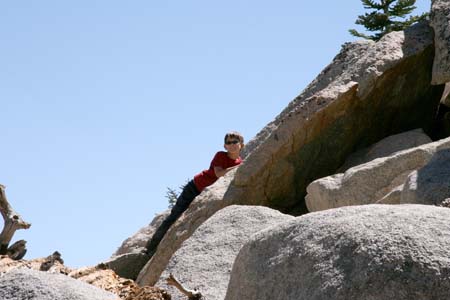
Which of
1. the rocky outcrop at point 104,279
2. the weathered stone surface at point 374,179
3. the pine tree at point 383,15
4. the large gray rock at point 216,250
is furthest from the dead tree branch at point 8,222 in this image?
the pine tree at point 383,15

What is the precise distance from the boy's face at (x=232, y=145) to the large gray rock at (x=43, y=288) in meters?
8.34

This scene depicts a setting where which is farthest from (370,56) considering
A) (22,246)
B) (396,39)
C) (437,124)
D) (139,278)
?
(22,246)

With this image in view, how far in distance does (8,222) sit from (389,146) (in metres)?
5.53

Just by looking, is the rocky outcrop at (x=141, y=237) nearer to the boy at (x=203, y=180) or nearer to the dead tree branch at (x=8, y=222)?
the boy at (x=203, y=180)

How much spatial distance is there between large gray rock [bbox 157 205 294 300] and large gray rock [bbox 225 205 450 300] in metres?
2.40

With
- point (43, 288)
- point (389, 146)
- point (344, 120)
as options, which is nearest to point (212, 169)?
point (344, 120)

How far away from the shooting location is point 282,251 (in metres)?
5.90

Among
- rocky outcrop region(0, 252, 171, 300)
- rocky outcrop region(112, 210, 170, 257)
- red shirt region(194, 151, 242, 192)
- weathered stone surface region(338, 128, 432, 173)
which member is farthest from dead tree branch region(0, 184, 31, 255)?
weathered stone surface region(338, 128, 432, 173)

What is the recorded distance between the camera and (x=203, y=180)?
1452 cm

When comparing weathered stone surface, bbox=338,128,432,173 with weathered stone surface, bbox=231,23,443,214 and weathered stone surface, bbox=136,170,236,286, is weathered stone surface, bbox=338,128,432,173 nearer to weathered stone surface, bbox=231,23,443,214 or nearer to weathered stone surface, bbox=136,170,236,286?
weathered stone surface, bbox=231,23,443,214

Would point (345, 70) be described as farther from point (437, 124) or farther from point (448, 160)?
point (448, 160)

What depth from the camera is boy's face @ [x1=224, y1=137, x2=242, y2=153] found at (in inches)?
549

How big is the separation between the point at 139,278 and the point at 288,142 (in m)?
2.88

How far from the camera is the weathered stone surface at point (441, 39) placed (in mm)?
12666
